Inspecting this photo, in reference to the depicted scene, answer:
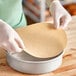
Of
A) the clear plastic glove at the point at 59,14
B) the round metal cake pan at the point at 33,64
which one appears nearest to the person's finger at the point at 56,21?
the clear plastic glove at the point at 59,14

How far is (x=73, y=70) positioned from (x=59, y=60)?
6cm

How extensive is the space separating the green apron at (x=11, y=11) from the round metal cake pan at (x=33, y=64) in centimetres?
25

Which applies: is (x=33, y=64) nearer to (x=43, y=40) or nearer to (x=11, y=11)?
(x=43, y=40)

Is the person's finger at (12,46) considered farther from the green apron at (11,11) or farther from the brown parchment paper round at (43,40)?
the green apron at (11,11)

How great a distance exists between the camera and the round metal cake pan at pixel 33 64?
764 millimetres

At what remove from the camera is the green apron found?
100cm

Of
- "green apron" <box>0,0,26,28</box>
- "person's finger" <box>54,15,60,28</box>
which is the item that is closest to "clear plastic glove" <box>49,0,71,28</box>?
"person's finger" <box>54,15,60,28</box>

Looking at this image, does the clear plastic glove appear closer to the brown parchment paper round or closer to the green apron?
the brown parchment paper round

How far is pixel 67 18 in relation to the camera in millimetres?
953

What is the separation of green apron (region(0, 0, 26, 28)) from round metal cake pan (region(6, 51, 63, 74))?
9.8 inches

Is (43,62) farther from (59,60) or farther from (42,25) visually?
(42,25)

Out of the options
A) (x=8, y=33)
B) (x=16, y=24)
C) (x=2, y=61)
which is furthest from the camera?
(x=16, y=24)

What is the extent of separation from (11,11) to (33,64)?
0.34m

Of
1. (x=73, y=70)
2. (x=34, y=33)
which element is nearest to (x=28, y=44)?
(x=34, y=33)
